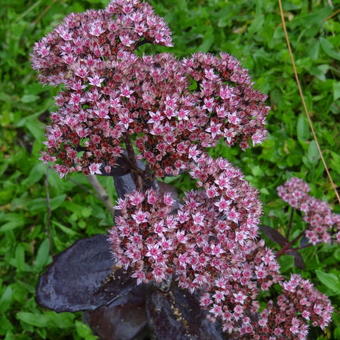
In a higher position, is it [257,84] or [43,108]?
[43,108]

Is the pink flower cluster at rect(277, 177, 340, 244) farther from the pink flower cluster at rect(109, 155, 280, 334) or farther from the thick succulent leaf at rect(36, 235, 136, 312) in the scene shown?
the thick succulent leaf at rect(36, 235, 136, 312)

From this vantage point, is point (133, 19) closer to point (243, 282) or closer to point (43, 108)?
point (243, 282)

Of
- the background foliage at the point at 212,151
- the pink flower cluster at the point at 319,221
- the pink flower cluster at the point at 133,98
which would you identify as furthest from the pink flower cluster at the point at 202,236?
the background foliage at the point at 212,151

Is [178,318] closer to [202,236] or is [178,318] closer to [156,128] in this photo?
[202,236]

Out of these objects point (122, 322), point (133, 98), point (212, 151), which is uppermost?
point (133, 98)

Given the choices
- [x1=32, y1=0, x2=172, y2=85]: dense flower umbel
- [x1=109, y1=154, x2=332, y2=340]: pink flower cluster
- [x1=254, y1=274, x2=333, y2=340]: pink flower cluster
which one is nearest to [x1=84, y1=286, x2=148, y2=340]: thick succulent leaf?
[x1=109, y1=154, x2=332, y2=340]: pink flower cluster

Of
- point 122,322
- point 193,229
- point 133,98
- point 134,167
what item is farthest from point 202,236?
point 122,322

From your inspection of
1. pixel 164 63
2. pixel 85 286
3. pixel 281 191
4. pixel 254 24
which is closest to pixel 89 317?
pixel 85 286

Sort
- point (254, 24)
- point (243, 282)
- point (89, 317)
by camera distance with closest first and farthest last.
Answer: point (243, 282), point (89, 317), point (254, 24)
